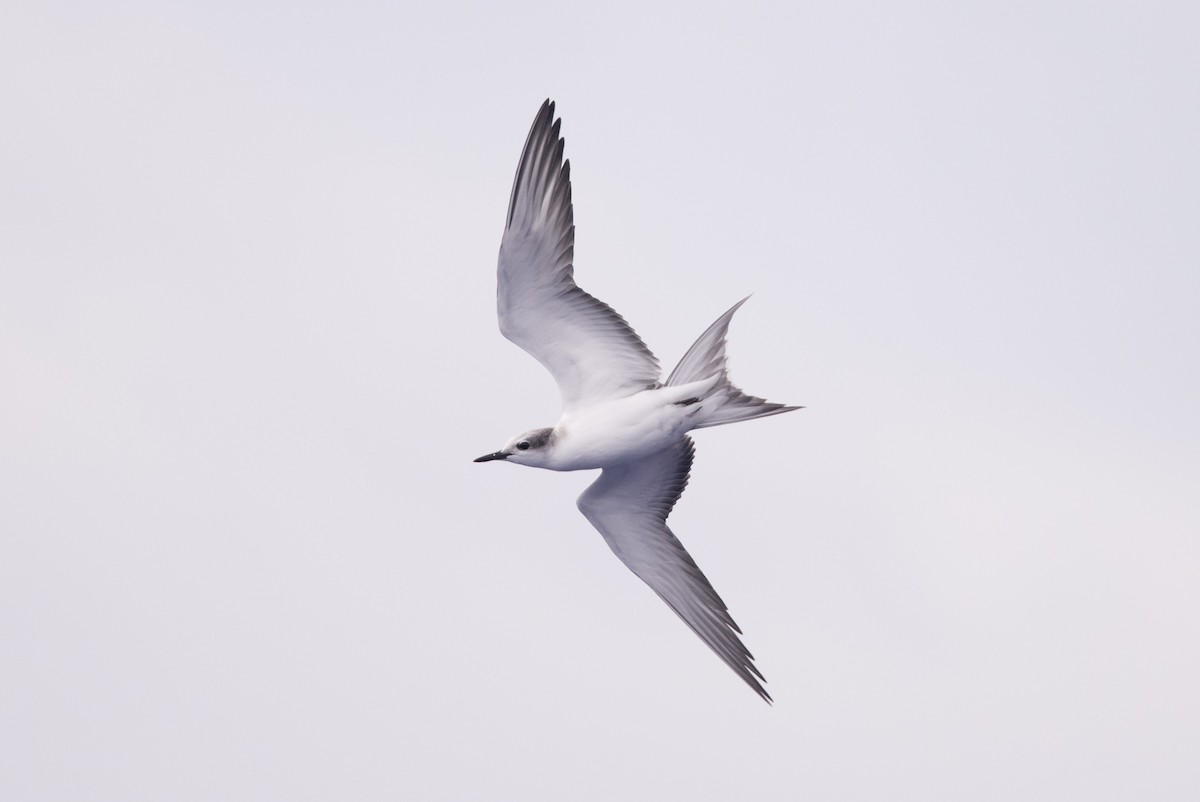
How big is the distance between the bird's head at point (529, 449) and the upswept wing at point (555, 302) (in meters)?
0.54

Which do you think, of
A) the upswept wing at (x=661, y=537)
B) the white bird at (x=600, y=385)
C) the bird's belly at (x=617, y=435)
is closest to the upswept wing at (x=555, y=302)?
the white bird at (x=600, y=385)

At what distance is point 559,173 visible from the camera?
16703 mm

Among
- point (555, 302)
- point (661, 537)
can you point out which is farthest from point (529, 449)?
point (661, 537)

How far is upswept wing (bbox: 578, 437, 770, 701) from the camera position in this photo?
18.9 meters

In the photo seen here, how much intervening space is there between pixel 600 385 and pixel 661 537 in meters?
2.30

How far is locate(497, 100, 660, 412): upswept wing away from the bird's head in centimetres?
54

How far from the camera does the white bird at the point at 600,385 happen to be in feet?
54.9

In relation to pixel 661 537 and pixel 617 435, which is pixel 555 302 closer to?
pixel 617 435

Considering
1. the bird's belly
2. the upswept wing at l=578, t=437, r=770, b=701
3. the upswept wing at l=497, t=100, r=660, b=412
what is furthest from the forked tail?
the upswept wing at l=578, t=437, r=770, b=701

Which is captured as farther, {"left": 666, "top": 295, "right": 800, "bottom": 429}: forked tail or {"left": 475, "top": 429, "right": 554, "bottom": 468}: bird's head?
{"left": 475, "top": 429, "right": 554, "bottom": 468}: bird's head

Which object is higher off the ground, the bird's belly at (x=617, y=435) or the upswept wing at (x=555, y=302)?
the upswept wing at (x=555, y=302)

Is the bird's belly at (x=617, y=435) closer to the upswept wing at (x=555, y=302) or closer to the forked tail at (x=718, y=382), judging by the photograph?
the forked tail at (x=718, y=382)

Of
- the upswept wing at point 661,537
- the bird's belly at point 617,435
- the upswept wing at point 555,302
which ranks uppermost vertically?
the upswept wing at point 555,302

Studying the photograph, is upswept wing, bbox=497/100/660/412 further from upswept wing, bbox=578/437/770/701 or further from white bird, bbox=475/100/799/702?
upswept wing, bbox=578/437/770/701
